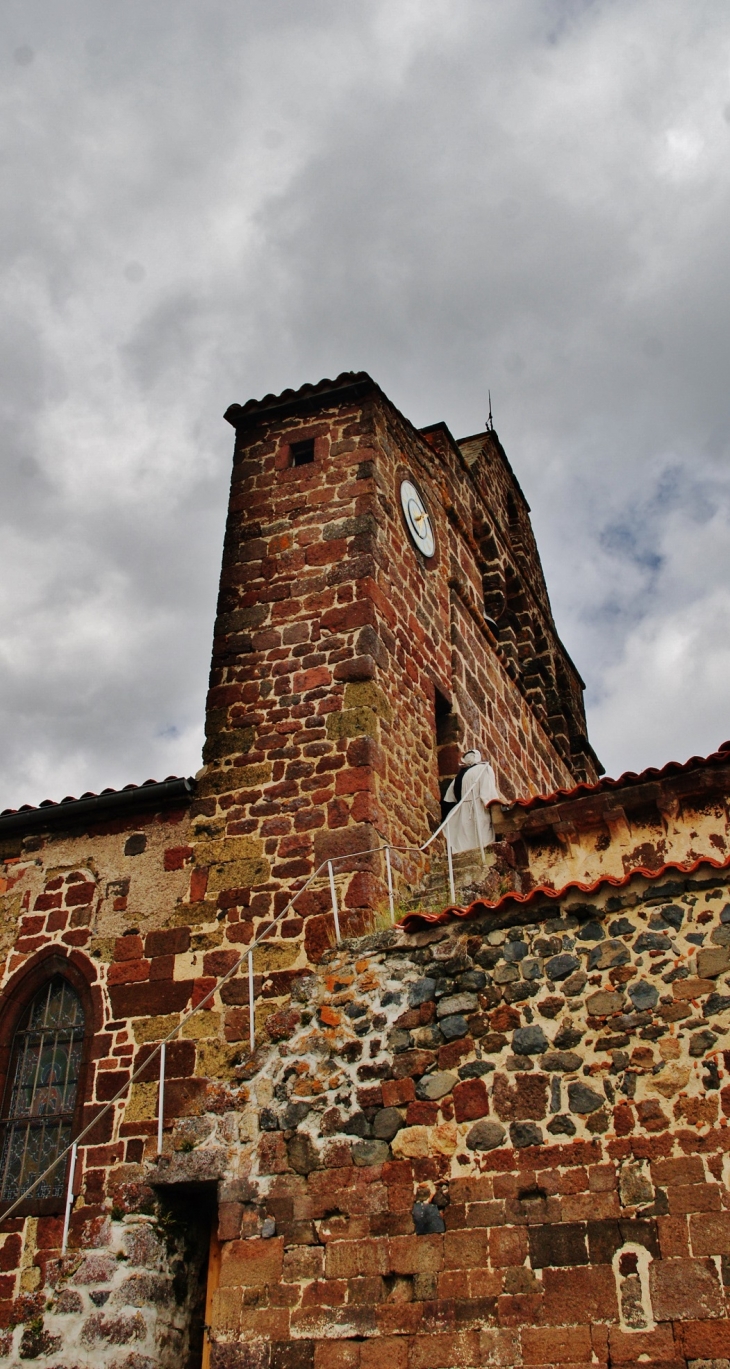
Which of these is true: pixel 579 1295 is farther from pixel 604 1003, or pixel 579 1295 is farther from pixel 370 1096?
pixel 370 1096

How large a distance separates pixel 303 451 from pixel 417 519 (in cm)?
152

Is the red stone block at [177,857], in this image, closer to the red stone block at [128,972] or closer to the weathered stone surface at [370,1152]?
the red stone block at [128,972]

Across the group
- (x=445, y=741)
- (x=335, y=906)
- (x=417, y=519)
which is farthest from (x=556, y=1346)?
(x=417, y=519)

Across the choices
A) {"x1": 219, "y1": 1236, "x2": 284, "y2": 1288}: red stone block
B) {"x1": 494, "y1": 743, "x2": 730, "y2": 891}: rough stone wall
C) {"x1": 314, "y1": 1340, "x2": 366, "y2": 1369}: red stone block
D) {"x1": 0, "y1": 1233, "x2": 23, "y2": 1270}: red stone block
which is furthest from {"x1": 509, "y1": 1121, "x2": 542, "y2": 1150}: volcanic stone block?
{"x1": 0, "y1": 1233, "x2": 23, "y2": 1270}: red stone block

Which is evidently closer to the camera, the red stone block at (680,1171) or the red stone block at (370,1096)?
the red stone block at (680,1171)

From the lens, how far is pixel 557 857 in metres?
10.5

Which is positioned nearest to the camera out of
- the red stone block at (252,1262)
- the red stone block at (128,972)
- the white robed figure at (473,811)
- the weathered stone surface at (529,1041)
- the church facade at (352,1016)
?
the church facade at (352,1016)

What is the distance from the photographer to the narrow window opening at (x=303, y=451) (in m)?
12.5

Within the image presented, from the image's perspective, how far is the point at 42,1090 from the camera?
973 cm

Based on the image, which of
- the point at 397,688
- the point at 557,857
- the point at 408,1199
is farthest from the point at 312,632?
the point at 408,1199

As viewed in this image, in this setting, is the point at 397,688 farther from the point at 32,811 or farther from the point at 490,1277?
the point at 490,1277

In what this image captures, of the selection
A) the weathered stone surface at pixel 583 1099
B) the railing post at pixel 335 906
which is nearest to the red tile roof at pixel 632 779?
the railing post at pixel 335 906

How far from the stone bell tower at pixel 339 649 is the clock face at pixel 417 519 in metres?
0.03

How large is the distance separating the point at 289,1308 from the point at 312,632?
582 centimetres
